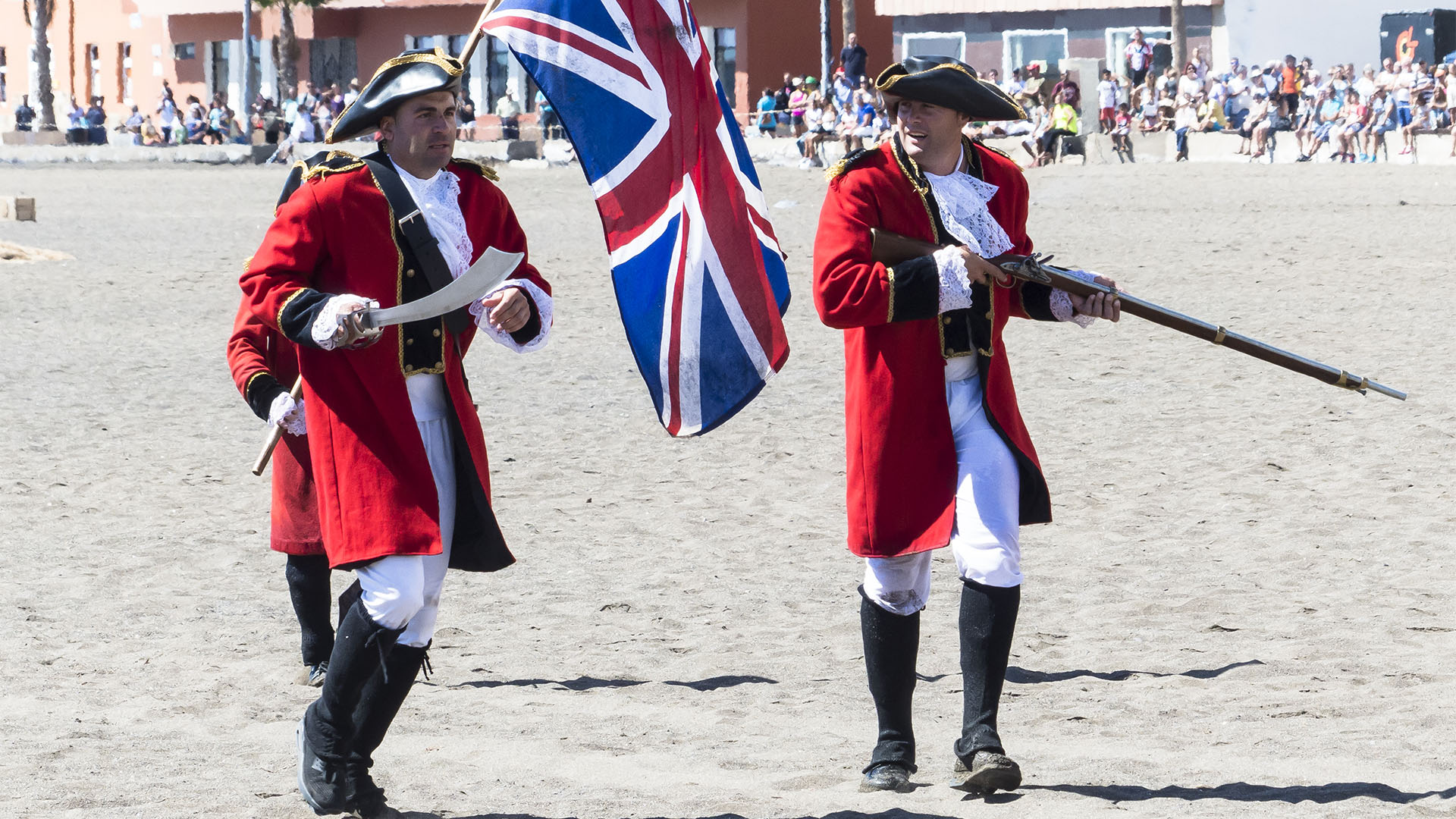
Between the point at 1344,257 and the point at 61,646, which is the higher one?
the point at 1344,257

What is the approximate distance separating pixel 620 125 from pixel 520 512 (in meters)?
3.62

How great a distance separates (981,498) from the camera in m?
4.67

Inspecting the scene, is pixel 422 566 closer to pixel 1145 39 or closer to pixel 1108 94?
pixel 1108 94

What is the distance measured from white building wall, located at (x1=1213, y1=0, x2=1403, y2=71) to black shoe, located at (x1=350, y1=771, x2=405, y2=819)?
37.8 metres

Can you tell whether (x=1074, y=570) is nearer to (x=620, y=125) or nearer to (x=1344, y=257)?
(x=620, y=125)

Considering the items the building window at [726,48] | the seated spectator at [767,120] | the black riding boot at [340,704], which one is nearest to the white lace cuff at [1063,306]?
the black riding boot at [340,704]

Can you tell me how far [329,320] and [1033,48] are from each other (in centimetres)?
4070

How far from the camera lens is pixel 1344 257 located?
17078mm

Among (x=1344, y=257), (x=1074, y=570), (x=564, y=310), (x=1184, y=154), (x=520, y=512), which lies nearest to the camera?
(x=1074, y=570)

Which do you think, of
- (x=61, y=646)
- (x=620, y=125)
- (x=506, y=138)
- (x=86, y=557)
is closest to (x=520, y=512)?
(x=86, y=557)

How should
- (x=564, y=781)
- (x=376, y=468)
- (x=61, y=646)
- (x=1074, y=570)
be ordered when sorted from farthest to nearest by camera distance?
1. (x=1074, y=570)
2. (x=61, y=646)
3. (x=564, y=781)
4. (x=376, y=468)

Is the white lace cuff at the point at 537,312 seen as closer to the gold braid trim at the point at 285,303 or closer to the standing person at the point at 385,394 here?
the standing person at the point at 385,394

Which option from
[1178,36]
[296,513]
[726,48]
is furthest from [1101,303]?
[726,48]

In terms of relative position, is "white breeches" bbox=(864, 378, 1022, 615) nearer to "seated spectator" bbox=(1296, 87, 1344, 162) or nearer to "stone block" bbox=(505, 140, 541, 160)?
"seated spectator" bbox=(1296, 87, 1344, 162)
